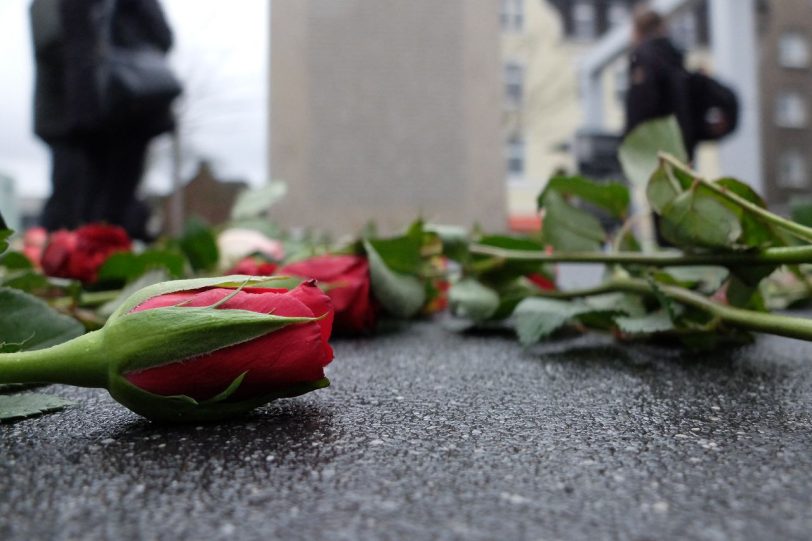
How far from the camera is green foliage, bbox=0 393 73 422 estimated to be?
36 centimetres

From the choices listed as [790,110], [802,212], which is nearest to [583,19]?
[790,110]

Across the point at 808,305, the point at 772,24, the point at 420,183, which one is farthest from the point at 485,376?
the point at 772,24

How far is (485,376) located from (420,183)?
2655mm

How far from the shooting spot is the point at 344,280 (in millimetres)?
680

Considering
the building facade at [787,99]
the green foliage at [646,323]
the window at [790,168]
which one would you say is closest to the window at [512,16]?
the building facade at [787,99]

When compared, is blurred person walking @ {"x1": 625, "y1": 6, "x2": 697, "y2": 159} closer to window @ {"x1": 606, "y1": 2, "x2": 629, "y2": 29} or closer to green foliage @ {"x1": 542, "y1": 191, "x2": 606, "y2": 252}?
green foliage @ {"x1": 542, "y1": 191, "x2": 606, "y2": 252}

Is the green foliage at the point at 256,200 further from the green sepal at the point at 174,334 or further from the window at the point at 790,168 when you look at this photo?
the window at the point at 790,168

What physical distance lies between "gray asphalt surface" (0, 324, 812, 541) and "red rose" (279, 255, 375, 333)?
20 cm

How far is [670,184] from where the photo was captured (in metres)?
0.54

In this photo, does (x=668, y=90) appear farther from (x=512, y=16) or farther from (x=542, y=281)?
Answer: (x=512, y=16)

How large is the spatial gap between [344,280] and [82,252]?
386 millimetres

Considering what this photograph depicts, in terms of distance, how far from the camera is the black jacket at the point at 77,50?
2131 mm

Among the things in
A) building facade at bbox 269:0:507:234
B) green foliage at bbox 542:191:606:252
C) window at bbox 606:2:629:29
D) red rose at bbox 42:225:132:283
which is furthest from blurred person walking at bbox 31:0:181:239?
window at bbox 606:2:629:29

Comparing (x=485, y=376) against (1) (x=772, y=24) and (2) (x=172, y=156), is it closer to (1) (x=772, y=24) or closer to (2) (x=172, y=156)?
(2) (x=172, y=156)
